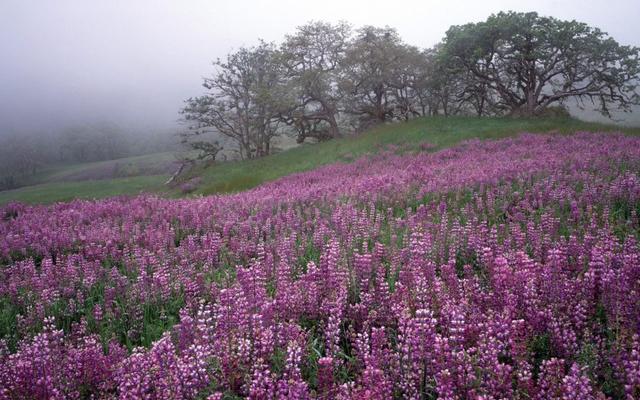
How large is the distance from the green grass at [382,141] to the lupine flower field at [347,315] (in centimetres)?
1727

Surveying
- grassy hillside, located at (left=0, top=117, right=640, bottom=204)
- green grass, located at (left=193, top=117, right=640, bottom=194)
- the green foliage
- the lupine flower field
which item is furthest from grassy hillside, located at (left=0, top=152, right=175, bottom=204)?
the green foliage

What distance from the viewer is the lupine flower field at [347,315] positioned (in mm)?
2852

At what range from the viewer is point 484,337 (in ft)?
9.20

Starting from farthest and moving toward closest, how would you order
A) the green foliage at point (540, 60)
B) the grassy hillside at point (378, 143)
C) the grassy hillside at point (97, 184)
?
the grassy hillside at point (97, 184), the green foliage at point (540, 60), the grassy hillside at point (378, 143)

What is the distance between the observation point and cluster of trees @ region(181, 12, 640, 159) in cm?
2914

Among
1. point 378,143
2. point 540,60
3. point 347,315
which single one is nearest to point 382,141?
point 378,143

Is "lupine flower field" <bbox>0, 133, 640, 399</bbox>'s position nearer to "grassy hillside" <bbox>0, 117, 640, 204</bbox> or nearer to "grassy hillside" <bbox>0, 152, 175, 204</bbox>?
"grassy hillside" <bbox>0, 117, 640, 204</bbox>

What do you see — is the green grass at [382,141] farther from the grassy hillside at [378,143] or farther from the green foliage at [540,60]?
the green foliage at [540,60]

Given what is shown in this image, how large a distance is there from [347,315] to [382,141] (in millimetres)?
27126

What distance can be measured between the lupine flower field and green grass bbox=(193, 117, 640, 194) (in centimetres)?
1727

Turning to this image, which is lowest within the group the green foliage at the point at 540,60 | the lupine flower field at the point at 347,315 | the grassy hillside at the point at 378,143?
the lupine flower field at the point at 347,315

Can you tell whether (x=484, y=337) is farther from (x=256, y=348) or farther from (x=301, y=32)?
(x=301, y=32)

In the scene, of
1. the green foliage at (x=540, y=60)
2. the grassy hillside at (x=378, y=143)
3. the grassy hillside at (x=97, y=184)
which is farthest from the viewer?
the grassy hillside at (x=97, y=184)

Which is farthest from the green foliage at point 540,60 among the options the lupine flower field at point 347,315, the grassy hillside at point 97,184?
the grassy hillside at point 97,184
